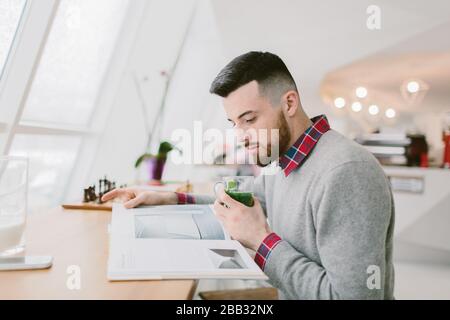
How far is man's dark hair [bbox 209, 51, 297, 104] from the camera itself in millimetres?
761

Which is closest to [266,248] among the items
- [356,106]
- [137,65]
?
[137,65]

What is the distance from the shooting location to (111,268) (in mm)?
553

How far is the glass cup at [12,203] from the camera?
624 millimetres

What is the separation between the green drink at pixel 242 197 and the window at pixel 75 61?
0.96 meters

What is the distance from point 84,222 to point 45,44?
675 millimetres

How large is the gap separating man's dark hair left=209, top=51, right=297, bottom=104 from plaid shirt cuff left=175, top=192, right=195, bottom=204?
364 mm

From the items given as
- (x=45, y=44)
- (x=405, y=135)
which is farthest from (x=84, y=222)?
(x=405, y=135)

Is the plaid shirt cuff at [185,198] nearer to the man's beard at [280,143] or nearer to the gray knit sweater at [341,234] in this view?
the man's beard at [280,143]

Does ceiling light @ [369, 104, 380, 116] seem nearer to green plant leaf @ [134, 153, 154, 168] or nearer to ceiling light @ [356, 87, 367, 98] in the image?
ceiling light @ [356, 87, 367, 98]

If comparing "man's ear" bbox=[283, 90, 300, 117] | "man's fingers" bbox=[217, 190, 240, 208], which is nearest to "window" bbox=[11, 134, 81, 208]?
"man's fingers" bbox=[217, 190, 240, 208]

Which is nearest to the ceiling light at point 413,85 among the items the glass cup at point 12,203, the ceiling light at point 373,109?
the ceiling light at point 373,109

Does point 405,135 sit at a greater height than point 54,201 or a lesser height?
greater
